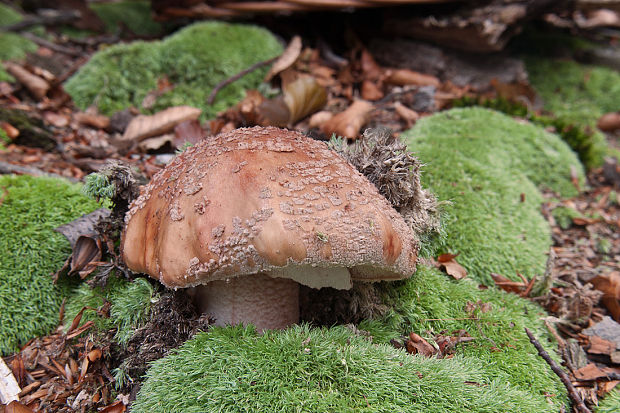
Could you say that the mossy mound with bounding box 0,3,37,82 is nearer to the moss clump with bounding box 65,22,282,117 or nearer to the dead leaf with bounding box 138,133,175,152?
the moss clump with bounding box 65,22,282,117

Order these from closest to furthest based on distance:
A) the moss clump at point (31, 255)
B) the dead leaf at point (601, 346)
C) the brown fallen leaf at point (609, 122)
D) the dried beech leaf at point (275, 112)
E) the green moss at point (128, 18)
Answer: the moss clump at point (31, 255) → the dead leaf at point (601, 346) → the dried beech leaf at point (275, 112) → the brown fallen leaf at point (609, 122) → the green moss at point (128, 18)

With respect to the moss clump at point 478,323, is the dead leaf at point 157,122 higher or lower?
higher

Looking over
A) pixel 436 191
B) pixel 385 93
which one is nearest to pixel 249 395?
pixel 436 191

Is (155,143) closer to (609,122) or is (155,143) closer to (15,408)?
(15,408)

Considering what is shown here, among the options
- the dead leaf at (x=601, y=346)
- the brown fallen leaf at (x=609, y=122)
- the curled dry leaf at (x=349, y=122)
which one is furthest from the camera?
the brown fallen leaf at (x=609, y=122)

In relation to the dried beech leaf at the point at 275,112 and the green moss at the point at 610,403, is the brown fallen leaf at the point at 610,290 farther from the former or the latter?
the dried beech leaf at the point at 275,112

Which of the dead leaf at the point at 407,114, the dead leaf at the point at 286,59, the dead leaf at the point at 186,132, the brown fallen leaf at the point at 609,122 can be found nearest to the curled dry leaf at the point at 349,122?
the dead leaf at the point at 407,114

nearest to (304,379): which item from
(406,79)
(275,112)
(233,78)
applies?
(275,112)
